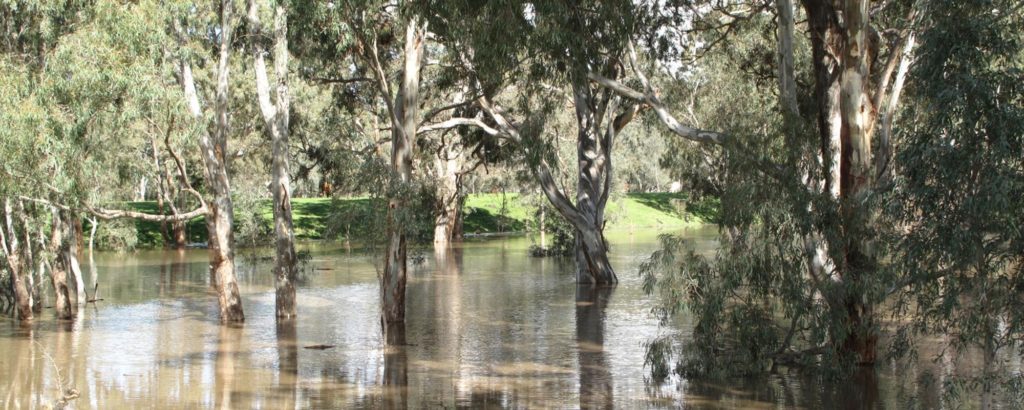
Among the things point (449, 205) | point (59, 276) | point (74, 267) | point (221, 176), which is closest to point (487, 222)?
point (449, 205)

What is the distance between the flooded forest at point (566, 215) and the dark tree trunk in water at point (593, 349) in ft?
0.24

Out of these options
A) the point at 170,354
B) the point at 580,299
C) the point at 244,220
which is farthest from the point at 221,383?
the point at 244,220

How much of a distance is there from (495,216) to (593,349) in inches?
1192

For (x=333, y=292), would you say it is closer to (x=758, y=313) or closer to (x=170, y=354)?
(x=170, y=354)

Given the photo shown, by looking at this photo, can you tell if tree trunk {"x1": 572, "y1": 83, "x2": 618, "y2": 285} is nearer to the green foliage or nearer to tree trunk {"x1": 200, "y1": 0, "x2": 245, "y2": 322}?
tree trunk {"x1": 200, "y1": 0, "x2": 245, "y2": 322}

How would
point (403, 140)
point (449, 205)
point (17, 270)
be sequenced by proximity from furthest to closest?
1. point (449, 205)
2. point (17, 270)
3. point (403, 140)

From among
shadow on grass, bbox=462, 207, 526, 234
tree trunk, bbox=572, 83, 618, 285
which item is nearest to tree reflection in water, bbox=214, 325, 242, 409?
tree trunk, bbox=572, 83, 618, 285

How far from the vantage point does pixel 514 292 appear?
21.0m

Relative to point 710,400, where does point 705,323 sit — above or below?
above

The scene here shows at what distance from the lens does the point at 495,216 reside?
44062 millimetres

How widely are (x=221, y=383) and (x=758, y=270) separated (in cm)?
602

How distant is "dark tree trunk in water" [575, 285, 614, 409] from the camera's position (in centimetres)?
1074

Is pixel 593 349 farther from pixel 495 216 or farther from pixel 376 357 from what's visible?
pixel 495 216

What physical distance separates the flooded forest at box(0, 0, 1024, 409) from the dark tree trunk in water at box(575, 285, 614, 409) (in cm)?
7
